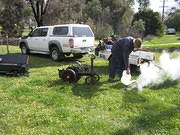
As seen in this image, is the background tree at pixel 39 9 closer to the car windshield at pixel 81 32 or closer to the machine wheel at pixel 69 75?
the car windshield at pixel 81 32

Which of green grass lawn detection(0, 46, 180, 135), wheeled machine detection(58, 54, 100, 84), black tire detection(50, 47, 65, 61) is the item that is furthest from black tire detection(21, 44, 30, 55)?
wheeled machine detection(58, 54, 100, 84)

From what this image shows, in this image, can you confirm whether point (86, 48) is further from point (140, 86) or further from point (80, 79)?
point (140, 86)

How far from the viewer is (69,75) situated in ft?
23.0

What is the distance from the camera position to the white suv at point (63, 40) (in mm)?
10750

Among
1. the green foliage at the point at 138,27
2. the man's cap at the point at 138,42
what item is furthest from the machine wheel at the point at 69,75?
the green foliage at the point at 138,27

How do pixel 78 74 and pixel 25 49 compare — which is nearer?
pixel 78 74

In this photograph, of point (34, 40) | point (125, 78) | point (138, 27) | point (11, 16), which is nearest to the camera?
point (125, 78)

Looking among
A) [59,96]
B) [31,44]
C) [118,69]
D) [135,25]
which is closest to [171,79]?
[118,69]

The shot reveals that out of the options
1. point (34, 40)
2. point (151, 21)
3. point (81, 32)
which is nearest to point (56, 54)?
point (81, 32)

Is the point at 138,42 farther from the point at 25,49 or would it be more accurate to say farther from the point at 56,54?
the point at 25,49

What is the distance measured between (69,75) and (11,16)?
21.0 metres

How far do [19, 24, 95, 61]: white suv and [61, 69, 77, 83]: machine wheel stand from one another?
368cm

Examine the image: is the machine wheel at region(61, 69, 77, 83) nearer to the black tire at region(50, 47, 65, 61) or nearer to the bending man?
the bending man

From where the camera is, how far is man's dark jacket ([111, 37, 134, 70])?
654cm
